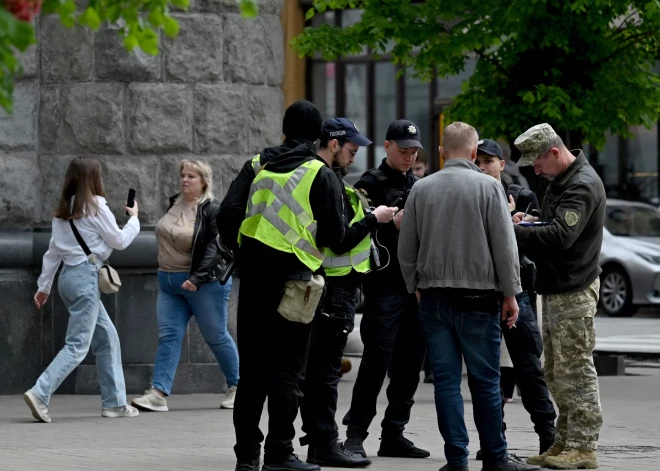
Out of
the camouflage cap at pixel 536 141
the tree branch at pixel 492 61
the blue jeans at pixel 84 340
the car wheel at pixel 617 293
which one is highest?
the tree branch at pixel 492 61

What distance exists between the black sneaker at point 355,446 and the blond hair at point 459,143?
5.76ft

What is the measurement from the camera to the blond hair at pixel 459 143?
754 cm

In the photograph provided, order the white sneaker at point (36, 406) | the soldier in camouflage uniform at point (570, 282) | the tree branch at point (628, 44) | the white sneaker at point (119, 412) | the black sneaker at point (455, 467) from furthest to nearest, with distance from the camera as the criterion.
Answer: the tree branch at point (628, 44), the white sneaker at point (119, 412), the white sneaker at point (36, 406), the soldier in camouflage uniform at point (570, 282), the black sneaker at point (455, 467)

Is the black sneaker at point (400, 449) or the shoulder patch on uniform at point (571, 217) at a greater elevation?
the shoulder patch on uniform at point (571, 217)

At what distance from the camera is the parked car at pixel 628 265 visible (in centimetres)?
2267

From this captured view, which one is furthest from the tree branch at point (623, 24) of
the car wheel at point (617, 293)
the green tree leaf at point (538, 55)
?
the car wheel at point (617, 293)

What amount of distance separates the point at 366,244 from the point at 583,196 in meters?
1.16

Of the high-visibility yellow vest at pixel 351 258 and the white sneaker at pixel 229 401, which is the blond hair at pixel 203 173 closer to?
the white sneaker at pixel 229 401

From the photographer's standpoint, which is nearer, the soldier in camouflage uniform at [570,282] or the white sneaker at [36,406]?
the soldier in camouflage uniform at [570,282]

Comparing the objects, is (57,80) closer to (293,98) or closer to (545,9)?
(545,9)

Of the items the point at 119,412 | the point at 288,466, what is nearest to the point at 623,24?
the point at 119,412

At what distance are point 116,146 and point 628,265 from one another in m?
12.9

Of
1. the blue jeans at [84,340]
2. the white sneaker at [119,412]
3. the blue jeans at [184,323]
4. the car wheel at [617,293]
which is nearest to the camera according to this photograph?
the blue jeans at [84,340]

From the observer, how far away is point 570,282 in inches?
304
